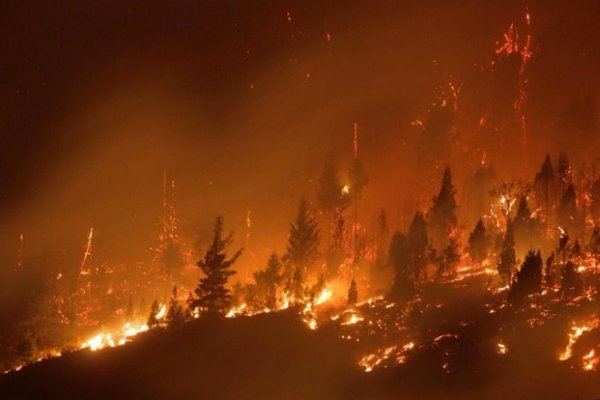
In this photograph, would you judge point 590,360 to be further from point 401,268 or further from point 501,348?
point 401,268

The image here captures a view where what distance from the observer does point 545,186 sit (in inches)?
2301

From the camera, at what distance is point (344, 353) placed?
38.1m

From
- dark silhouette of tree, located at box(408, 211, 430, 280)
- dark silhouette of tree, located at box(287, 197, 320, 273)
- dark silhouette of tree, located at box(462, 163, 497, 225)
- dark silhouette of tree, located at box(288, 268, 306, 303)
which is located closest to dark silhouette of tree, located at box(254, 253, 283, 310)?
dark silhouette of tree, located at box(288, 268, 306, 303)

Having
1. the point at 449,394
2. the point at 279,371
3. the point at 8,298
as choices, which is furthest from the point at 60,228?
the point at 449,394

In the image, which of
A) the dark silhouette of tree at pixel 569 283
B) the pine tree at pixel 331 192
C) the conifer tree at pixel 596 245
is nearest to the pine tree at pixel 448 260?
the conifer tree at pixel 596 245

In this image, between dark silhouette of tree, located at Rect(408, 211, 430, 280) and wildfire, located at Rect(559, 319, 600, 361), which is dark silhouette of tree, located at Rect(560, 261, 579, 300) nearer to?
wildfire, located at Rect(559, 319, 600, 361)

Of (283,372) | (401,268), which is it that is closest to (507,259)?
(401,268)

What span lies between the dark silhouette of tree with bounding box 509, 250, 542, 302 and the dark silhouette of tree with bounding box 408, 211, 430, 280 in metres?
10.1

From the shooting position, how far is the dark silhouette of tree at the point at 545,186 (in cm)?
5831

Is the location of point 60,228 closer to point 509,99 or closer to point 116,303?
point 116,303

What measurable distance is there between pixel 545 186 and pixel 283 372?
35561mm

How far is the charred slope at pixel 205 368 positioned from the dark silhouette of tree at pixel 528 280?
40.8 ft

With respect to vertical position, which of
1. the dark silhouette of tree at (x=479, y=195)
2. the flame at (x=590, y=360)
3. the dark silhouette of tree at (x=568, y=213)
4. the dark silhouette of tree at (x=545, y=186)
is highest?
the dark silhouette of tree at (x=479, y=195)

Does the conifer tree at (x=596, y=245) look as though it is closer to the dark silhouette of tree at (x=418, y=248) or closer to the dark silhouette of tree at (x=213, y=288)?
the dark silhouette of tree at (x=418, y=248)
